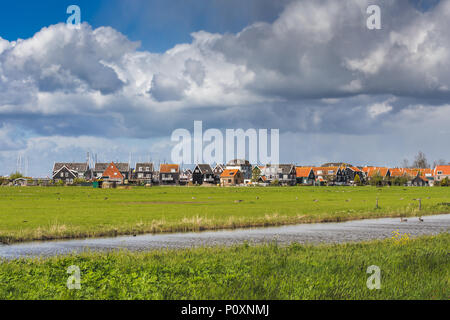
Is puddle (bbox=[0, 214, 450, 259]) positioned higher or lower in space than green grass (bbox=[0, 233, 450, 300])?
lower

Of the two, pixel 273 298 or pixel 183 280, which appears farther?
pixel 183 280

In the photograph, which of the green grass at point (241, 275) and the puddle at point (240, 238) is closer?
the green grass at point (241, 275)

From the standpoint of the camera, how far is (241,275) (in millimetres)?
19969

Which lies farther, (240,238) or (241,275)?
(240,238)

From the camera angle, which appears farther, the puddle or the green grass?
the puddle

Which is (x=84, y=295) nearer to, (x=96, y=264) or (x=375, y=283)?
(x=96, y=264)

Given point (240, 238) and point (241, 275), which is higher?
point (241, 275)

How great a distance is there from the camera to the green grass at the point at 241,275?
55.8 feet

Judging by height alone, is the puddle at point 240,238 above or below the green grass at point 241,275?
below

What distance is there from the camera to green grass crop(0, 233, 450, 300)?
1702cm

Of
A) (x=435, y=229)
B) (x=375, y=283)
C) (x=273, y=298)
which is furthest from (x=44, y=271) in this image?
(x=435, y=229)

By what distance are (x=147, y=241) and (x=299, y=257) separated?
15.3m

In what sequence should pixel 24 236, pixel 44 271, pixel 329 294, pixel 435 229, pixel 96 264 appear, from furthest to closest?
1. pixel 435 229
2. pixel 24 236
3. pixel 96 264
4. pixel 44 271
5. pixel 329 294
